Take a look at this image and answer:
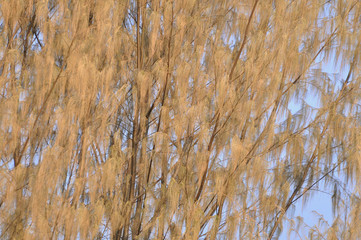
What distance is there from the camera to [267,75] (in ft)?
13.1

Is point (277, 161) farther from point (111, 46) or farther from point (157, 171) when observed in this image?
point (111, 46)

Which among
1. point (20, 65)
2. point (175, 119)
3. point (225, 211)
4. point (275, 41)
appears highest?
point (275, 41)

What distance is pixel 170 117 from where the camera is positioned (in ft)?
12.8

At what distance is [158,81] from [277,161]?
897 mm

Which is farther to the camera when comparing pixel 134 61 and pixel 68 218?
pixel 134 61

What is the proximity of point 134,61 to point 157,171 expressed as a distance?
74cm

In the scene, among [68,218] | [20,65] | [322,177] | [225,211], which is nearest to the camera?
[68,218]

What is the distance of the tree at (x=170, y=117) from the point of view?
3555mm

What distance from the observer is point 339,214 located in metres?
4.21

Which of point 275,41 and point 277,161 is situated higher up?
point 275,41

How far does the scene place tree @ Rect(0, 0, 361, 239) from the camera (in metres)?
3.55

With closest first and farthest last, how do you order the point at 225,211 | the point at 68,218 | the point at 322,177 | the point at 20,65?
1. the point at 68,218
2. the point at 225,211
3. the point at 20,65
4. the point at 322,177

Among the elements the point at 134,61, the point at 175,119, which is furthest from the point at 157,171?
the point at 134,61

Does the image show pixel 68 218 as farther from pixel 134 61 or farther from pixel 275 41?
pixel 275 41
